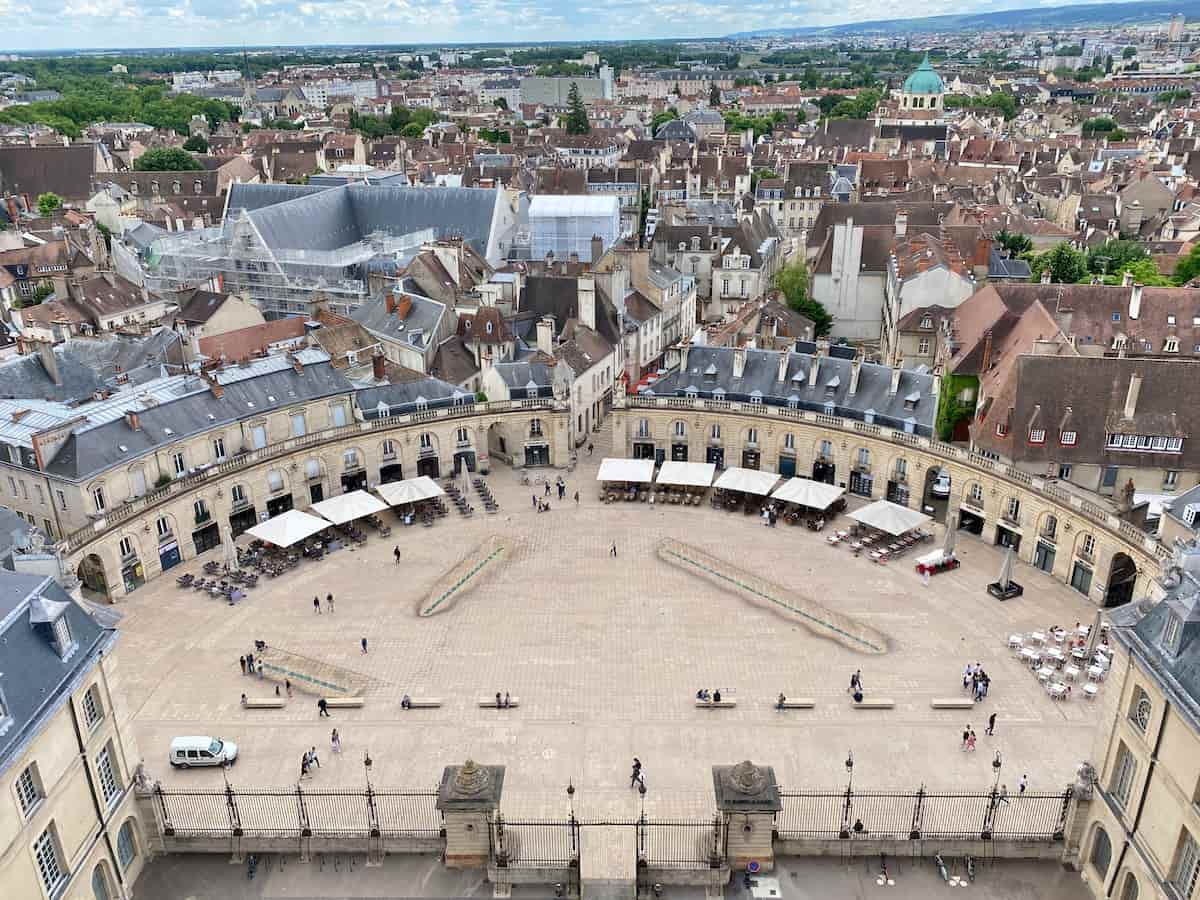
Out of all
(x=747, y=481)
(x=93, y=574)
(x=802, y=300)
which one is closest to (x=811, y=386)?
(x=747, y=481)

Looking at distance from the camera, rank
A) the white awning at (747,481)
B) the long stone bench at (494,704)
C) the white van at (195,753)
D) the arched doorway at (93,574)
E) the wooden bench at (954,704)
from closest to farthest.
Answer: the white van at (195,753) < the wooden bench at (954,704) < the long stone bench at (494,704) < the arched doorway at (93,574) < the white awning at (747,481)

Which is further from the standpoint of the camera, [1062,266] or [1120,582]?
[1062,266]

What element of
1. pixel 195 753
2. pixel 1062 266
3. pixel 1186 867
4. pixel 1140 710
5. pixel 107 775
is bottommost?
pixel 195 753

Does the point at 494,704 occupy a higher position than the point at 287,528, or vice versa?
the point at 287,528

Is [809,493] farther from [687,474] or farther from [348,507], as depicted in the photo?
[348,507]

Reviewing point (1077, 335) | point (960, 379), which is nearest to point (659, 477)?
point (960, 379)

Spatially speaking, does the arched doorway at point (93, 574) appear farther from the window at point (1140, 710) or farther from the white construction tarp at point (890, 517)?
the window at point (1140, 710)

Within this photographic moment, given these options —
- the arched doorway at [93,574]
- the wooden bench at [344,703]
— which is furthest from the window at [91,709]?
the arched doorway at [93,574]

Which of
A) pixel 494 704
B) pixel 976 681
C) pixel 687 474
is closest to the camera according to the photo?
pixel 494 704
